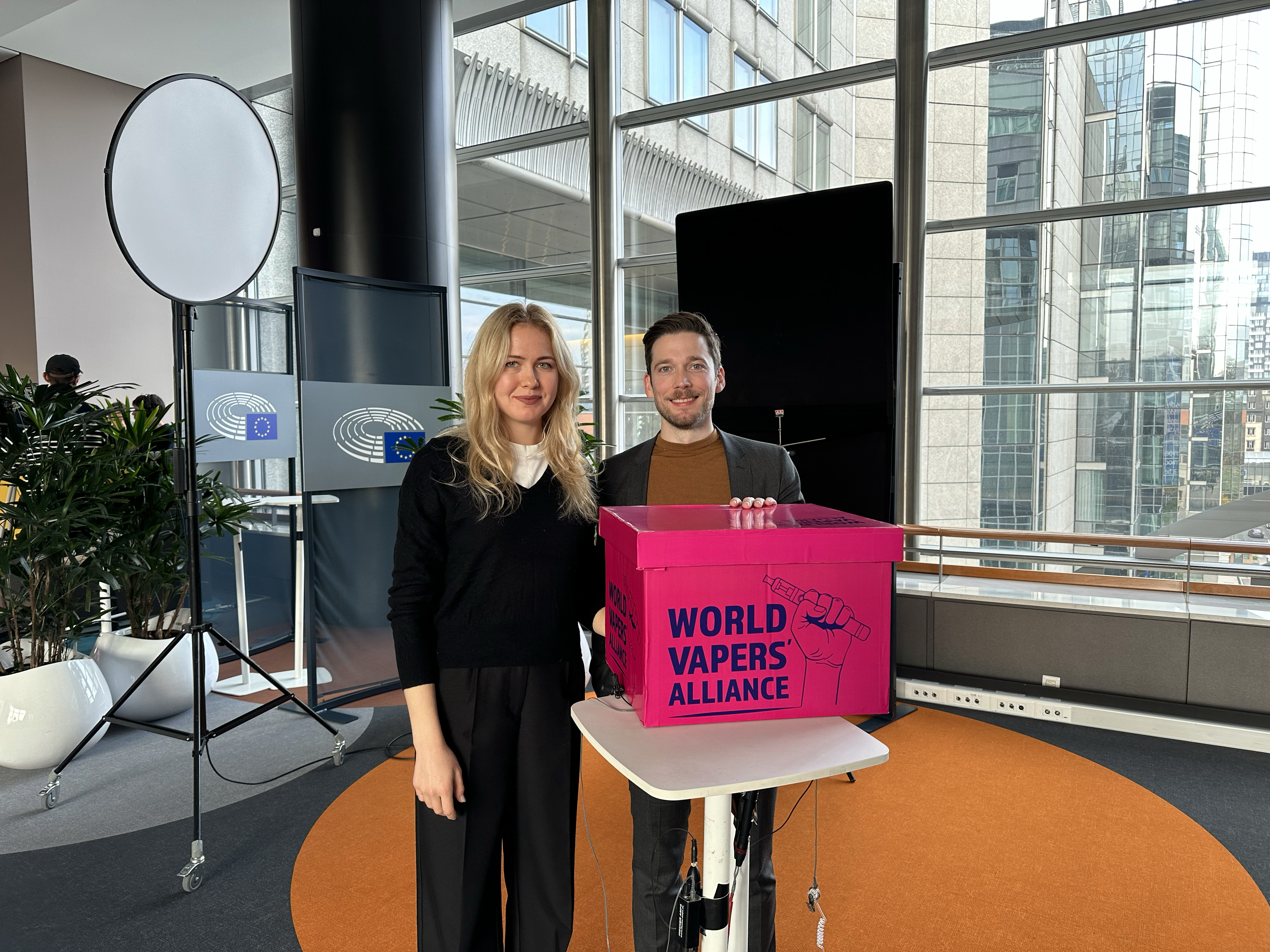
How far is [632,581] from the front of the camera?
1.19 meters

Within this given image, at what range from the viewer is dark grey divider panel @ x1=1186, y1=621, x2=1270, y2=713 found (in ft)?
10.9

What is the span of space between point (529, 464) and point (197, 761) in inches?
67.2

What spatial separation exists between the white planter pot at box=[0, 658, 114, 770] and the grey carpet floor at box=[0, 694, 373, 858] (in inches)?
4.5

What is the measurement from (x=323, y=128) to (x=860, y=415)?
3.16m

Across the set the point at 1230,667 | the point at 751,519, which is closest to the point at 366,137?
the point at 751,519

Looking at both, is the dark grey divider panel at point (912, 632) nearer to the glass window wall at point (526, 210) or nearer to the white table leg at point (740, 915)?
the white table leg at point (740, 915)

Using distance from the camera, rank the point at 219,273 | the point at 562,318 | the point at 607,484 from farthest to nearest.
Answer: the point at 562,318 < the point at 219,273 < the point at 607,484

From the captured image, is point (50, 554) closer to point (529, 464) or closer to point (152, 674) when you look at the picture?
point (152, 674)

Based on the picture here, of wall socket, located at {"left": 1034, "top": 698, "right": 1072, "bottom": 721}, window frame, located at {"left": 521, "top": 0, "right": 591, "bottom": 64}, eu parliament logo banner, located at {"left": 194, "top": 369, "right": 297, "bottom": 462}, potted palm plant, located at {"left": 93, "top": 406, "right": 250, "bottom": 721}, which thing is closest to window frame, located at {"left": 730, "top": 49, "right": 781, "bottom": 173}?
window frame, located at {"left": 521, "top": 0, "right": 591, "bottom": 64}

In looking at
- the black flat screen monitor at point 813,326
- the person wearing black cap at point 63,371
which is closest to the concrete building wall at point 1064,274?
the black flat screen monitor at point 813,326

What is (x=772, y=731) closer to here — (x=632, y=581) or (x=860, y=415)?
(x=632, y=581)

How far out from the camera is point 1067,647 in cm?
366

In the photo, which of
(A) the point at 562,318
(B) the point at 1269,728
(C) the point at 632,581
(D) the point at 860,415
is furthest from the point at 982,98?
(C) the point at 632,581

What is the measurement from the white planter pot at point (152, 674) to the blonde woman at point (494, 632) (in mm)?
2593
